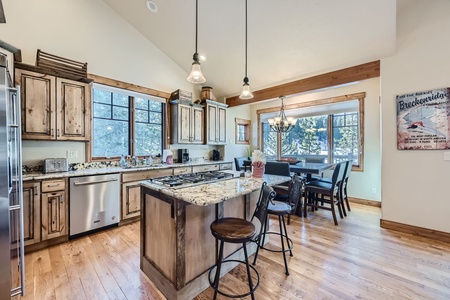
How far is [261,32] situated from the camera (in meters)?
3.32

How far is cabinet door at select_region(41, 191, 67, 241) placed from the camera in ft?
8.13

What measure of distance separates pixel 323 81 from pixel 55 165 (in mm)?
4592

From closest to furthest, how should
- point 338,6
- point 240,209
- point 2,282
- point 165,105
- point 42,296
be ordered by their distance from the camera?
point 2,282 → point 42,296 → point 240,209 → point 338,6 → point 165,105

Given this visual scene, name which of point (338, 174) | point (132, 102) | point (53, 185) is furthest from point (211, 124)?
point (53, 185)

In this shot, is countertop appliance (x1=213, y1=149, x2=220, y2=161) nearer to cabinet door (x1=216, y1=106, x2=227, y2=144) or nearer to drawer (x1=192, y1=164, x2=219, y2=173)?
cabinet door (x1=216, y1=106, x2=227, y2=144)

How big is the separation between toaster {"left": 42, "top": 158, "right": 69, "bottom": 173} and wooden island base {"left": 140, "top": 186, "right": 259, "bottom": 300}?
1778 millimetres

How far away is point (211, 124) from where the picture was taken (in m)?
4.98

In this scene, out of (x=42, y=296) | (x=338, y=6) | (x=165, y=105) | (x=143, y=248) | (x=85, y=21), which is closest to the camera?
(x=42, y=296)

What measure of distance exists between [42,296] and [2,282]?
368 millimetres

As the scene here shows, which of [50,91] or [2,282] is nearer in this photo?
[2,282]

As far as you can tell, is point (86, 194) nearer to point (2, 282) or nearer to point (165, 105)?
→ point (2, 282)

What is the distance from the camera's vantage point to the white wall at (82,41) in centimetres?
276

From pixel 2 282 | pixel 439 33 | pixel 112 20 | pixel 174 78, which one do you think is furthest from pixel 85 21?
pixel 439 33

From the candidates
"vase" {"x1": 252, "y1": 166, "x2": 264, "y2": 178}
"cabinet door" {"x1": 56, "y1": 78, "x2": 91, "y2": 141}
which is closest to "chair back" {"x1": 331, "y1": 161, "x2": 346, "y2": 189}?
"vase" {"x1": 252, "y1": 166, "x2": 264, "y2": 178}
